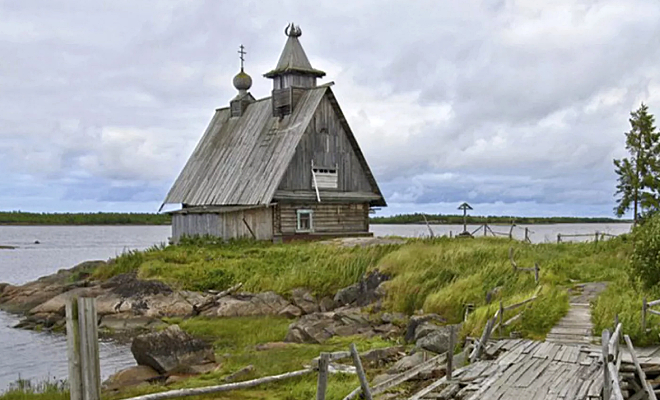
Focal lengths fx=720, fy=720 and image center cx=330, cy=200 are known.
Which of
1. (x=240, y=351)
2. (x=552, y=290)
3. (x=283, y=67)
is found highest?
(x=283, y=67)

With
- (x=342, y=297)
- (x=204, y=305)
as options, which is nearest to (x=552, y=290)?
(x=342, y=297)

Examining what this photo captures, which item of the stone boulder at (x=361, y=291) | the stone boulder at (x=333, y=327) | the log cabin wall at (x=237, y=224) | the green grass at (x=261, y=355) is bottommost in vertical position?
the green grass at (x=261, y=355)

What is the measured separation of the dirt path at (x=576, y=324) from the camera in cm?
1636

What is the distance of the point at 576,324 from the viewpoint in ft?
57.3

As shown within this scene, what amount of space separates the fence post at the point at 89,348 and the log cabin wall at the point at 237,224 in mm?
29531

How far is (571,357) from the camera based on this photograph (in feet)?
47.7

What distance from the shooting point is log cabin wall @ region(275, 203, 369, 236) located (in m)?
37.7

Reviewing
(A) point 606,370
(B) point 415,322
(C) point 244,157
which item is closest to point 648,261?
(B) point 415,322

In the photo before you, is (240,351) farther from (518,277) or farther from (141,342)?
(518,277)

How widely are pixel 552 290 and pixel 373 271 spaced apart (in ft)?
26.6

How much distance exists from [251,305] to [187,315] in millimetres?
2523

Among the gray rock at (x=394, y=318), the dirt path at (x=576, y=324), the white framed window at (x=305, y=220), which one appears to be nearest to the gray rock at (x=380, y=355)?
the dirt path at (x=576, y=324)

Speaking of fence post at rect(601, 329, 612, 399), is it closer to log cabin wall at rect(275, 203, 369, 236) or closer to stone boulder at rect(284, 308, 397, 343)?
stone boulder at rect(284, 308, 397, 343)

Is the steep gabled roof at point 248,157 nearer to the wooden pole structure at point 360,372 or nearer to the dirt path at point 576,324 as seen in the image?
the dirt path at point 576,324
